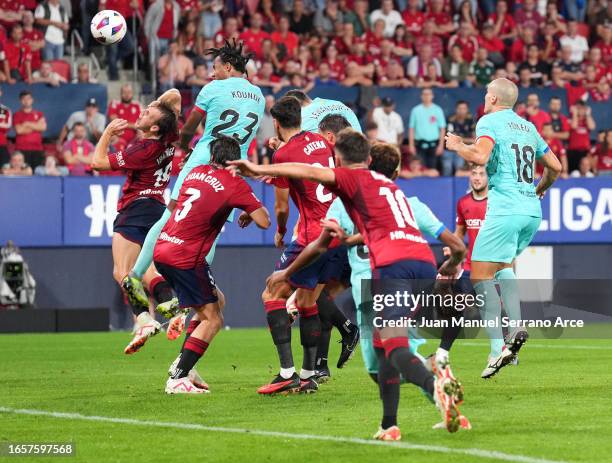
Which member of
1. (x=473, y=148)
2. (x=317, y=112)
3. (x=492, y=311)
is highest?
(x=317, y=112)

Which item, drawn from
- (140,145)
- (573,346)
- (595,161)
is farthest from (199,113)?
(595,161)

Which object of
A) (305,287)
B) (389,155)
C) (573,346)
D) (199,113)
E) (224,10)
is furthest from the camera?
(224,10)

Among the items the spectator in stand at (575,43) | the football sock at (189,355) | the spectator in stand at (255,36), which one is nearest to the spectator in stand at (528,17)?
the spectator in stand at (575,43)

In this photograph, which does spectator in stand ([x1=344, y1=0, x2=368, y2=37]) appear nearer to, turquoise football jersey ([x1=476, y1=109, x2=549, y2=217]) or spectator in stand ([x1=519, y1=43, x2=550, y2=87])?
spectator in stand ([x1=519, y1=43, x2=550, y2=87])

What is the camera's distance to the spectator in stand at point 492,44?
84.1ft

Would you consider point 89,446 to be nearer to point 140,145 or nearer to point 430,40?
point 140,145

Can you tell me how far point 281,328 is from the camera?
10.8 metres

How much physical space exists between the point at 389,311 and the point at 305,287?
311 cm

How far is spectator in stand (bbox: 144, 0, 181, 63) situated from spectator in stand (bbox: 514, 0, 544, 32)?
7.53 m

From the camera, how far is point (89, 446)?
25.4ft

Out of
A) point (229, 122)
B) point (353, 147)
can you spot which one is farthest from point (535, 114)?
point (353, 147)

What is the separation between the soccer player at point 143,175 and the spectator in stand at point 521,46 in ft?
48.5

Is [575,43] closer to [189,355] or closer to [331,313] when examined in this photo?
[331,313]

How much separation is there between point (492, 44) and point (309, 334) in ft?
53.1
